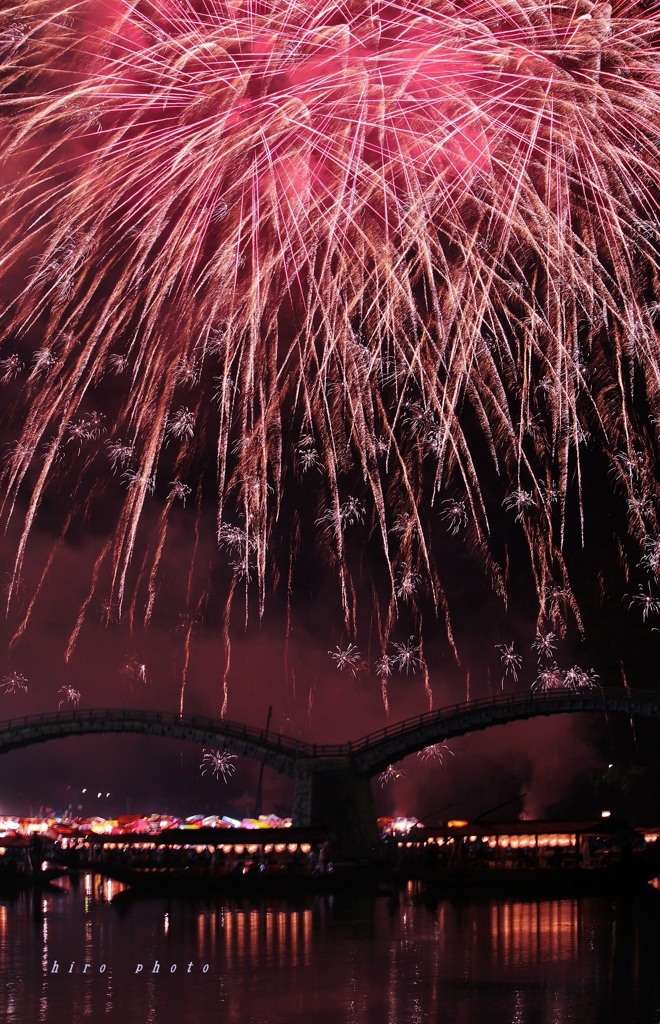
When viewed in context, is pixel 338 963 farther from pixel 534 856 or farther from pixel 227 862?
pixel 227 862

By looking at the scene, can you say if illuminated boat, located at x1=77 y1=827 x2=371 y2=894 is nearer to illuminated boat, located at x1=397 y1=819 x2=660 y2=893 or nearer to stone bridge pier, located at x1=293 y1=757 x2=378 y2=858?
illuminated boat, located at x1=397 y1=819 x2=660 y2=893

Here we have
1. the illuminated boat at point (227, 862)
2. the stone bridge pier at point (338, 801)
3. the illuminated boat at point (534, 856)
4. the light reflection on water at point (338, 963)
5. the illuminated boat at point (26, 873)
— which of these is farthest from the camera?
the stone bridge pier at point (338, 801)

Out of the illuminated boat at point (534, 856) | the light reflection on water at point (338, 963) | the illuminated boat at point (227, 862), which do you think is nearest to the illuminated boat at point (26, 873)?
the illuminated boat at point (227, 862)

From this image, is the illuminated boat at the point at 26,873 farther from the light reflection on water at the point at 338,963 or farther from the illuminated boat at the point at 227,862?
the light reflection on water at the point at 338,963

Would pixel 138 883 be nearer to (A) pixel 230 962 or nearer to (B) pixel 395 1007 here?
(A) pixel 230 962

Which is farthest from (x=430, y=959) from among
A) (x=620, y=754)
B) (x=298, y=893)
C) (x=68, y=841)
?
(x=68, y=841)

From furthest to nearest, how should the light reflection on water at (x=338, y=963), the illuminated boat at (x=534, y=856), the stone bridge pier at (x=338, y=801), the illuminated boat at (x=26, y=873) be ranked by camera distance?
the stone bridge pier at (x=338, y=801) → the illuminated boat at (x=26, y=873) → the illuminated boat at (x=534, y=856) → the light reflection on water at (x=338, y=963)

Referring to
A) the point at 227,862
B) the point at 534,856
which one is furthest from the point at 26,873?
the point at 534,856
